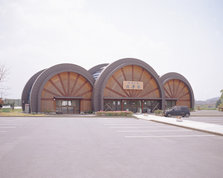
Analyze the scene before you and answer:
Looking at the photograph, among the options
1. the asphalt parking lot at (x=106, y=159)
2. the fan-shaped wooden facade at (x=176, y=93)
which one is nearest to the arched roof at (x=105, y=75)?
the fan-shaped wooden facade at (x=176, y=93)

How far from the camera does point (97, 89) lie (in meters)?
34.5

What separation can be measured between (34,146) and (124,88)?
92.3 ft

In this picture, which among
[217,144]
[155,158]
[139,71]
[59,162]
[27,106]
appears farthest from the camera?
[139,71]

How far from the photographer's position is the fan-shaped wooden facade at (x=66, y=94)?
108ft

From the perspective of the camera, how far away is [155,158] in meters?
7.25

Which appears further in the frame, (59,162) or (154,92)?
(154,92)

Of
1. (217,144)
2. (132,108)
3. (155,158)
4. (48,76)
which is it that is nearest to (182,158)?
(155,158)

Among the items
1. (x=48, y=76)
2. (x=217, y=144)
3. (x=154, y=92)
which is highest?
(x=48, y=76)

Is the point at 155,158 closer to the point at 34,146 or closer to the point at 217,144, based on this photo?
the point at 217,144

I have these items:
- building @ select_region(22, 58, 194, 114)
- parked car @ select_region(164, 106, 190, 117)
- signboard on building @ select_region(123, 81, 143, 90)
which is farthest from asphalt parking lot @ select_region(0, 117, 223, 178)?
→ signboard on building @ select_region(123, 81, 143, 90)

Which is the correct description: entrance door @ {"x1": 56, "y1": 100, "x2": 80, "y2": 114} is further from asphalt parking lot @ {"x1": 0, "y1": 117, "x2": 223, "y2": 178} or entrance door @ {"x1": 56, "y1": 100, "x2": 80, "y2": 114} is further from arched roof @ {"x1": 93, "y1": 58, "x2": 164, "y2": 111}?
asphalt parking lot @ {"x1": 0, "y1": 117, "x2": 223, "y2": 178}

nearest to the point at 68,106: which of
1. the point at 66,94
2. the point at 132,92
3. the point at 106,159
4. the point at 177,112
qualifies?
the point at 66,94

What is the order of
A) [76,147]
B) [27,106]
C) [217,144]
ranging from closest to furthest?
[76,147]
[217,144]
[27,106]

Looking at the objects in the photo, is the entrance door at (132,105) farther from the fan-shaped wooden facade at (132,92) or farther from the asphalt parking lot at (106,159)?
the asphalt parking lot at (106,159)
